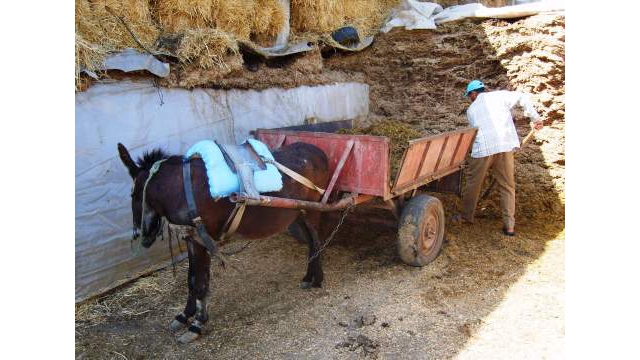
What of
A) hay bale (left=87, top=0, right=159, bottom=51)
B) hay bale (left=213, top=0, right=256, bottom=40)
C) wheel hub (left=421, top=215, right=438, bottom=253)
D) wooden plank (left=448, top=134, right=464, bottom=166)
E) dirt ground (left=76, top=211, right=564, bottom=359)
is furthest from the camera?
hay bale (left=213, top=0, right=256, bottom=40)

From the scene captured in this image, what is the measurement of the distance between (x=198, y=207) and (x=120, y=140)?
1711mm

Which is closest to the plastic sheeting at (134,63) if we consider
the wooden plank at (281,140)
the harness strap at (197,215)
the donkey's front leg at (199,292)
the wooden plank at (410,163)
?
the wooden plank at (281,140)

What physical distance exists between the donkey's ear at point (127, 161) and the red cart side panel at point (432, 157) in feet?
7.67

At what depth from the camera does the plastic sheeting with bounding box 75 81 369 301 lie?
182 inches

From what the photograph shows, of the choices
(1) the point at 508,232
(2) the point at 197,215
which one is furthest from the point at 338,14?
(2) the point at 197,215

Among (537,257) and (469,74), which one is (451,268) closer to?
Result: (537,257)

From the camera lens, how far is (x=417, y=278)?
5.07m

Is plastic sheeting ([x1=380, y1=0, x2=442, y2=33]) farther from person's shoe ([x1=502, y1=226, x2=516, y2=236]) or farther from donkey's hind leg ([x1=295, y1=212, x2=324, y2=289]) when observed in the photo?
donkey's hind leg ([x1=295, y1=212, x2=324, y2=289])

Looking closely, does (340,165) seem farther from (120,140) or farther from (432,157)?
(120,140)

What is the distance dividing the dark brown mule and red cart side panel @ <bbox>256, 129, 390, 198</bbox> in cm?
23

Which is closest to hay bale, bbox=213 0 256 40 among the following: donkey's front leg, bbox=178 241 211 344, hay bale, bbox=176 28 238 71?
hay bale, bbox=176 28 238 71

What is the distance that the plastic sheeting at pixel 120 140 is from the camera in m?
4.61

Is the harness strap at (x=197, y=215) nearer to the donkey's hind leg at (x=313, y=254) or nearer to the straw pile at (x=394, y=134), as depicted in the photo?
the donkey's hind leg at (x=313, y=254)

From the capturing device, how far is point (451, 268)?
210 inches
